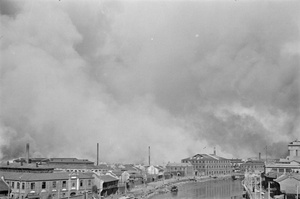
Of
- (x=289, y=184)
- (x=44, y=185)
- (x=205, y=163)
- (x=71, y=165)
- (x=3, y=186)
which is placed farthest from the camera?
Answer: (x=205, y=163)

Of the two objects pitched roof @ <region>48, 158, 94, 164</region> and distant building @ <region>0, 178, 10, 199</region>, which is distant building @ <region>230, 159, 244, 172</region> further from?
distant building @ <region>0, 178, 10, 199</region>

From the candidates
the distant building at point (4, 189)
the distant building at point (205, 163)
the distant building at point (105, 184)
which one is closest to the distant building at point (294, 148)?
the distant building at point (205, 163)

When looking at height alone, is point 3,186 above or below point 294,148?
below

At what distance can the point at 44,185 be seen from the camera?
37688 millimetres

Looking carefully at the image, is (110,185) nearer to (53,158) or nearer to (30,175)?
(30,175)

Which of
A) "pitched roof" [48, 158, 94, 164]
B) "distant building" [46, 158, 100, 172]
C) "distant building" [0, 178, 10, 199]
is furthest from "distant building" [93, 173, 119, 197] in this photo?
"pitched roof" [48, 158, 94, 164]

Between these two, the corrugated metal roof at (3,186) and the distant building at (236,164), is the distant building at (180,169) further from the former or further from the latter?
the corrugated metal roof at (3,186)

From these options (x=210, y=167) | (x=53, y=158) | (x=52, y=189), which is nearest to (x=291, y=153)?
(x=210, y=167)

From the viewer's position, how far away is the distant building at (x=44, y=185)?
3644cm

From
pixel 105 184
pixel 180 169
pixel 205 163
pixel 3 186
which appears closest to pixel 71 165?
pixel 105 184

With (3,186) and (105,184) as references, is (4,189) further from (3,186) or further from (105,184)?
(105,184)

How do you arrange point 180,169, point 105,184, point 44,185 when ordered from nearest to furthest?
point 44,185 < point 105,184 < point 180,169

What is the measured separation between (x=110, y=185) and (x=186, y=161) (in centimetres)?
5511

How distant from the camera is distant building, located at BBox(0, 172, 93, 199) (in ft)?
120
